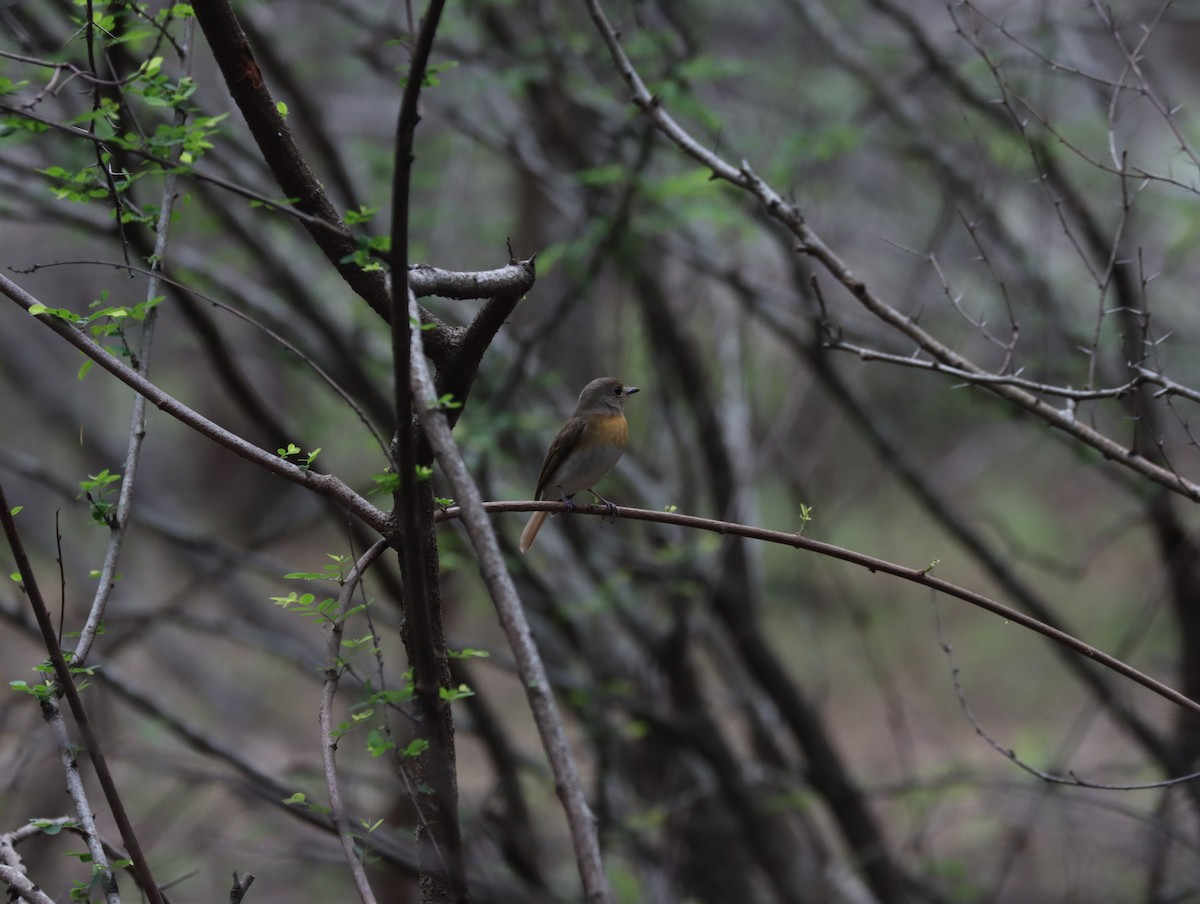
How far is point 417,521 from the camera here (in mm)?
1861

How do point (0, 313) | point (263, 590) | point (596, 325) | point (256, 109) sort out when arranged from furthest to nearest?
point (263, 590), point (0, 313), point (596, 325), point (256, 109)

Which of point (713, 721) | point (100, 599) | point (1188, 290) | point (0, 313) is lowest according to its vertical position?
point (100, 599)

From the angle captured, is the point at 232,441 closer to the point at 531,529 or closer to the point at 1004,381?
the point at 1004,381

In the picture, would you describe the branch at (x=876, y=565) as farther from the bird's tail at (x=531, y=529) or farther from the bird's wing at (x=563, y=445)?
the bird's tail at (x=531, y=529)

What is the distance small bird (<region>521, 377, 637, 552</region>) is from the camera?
17.4ft

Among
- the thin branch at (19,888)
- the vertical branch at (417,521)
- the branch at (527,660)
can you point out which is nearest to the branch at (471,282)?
the vertical branch at (417,521)

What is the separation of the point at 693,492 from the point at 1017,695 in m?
9.69

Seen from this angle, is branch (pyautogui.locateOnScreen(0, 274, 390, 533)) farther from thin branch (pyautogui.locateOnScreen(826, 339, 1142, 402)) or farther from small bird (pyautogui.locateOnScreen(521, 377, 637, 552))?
small bird (pyautogui.locateOnScreen(521, 377, 637, 552))

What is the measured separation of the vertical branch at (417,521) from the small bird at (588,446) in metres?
3.00

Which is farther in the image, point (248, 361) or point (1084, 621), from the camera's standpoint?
point (1084, 621)

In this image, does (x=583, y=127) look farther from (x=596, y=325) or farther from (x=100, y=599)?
(x=100, y=599)

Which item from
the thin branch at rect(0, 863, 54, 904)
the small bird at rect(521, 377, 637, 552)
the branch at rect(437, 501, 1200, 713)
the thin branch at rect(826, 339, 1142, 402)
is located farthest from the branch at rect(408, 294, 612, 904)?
the small bird at rect(521, 377, 637, 552)

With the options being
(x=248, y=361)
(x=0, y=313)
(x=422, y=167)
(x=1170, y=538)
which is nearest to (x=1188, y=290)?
(x=1170, y=538)

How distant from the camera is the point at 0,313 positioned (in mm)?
11633
